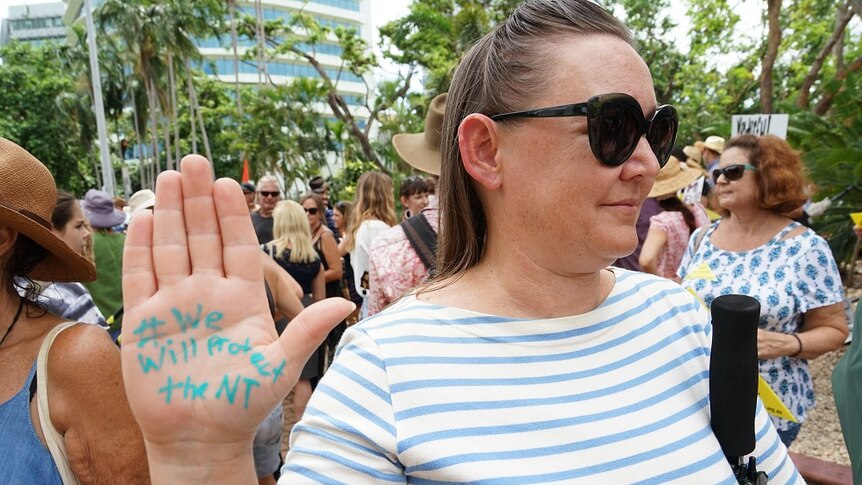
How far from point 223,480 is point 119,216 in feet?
14.3

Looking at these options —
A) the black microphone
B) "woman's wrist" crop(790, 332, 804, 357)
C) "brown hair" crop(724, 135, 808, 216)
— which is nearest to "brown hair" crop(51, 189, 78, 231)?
the black microphone

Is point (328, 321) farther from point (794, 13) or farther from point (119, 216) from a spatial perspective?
point (794, 13)

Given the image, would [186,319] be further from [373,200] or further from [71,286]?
[373,200]

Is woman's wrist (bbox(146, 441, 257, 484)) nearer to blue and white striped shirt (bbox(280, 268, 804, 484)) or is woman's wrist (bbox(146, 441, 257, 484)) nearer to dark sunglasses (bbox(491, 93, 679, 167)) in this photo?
blue and white striped shirt (bbox(280, 268, 804, 484))

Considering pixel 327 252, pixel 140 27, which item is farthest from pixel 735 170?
pixel 140 27

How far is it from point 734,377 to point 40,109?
40.7 metres

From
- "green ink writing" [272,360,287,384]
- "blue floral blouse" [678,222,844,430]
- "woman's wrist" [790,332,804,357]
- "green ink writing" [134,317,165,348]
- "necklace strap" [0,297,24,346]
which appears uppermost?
"green ink writing" [134,317,165,348]

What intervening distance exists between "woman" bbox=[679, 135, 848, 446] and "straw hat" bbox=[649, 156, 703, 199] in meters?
1.36

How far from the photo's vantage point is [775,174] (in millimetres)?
2928

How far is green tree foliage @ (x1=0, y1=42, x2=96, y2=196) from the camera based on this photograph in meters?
33.2

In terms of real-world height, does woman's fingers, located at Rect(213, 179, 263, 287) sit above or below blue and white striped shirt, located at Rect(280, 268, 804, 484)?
above

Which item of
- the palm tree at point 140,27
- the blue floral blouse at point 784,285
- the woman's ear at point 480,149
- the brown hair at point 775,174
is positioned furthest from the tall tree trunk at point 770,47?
the palm tree at point 140,27

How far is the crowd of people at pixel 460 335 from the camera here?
3.50 ft

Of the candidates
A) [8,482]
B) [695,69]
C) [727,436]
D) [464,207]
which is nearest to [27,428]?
[8,482]
